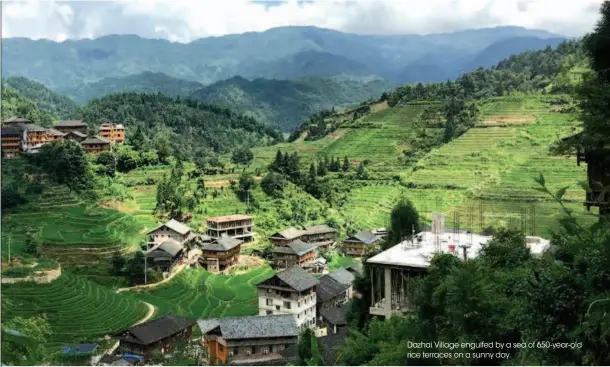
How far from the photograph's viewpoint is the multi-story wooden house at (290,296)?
1155 cm

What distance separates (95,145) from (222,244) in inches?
308

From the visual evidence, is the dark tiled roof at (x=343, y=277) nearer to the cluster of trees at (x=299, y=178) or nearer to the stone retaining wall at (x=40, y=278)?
the stone retaining wall at (x=40, y=278)

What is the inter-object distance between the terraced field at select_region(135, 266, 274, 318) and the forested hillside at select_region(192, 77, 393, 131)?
45.5 meters

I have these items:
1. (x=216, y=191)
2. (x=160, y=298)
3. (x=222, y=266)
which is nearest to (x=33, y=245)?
(x=160, y=298)

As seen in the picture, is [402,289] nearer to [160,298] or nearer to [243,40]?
[160,298]

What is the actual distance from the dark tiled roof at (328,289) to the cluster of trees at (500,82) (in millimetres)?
17106

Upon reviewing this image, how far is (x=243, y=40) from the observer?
154 m

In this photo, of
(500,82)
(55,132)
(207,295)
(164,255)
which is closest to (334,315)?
(207,295)

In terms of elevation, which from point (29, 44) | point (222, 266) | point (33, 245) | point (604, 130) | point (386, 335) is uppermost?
point (29, 44)

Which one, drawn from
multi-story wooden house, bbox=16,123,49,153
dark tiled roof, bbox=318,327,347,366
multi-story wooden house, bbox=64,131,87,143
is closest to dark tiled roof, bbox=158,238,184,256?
dark tiled roof, bbox=318,327,347,366

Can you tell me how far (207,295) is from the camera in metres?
13.4

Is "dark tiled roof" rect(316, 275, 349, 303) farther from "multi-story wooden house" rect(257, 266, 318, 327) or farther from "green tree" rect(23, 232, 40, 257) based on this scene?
"green tree" rect(23, 232, 40, 257)

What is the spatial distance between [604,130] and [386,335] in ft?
7.23

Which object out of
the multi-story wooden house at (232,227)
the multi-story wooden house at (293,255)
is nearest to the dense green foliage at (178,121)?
the multi-story wooden house at (232,227)
